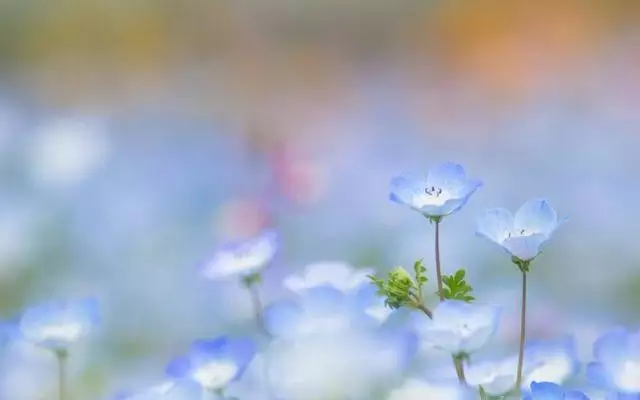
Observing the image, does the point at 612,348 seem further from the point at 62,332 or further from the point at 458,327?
the point at 62,332

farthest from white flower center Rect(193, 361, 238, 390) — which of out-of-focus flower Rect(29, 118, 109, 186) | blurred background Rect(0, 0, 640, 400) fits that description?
out-of-focus flower Rect(29, 118, 109, 186)

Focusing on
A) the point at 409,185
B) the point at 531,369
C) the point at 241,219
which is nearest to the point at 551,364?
the point at 531,369

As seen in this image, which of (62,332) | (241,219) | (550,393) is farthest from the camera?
(241,219)

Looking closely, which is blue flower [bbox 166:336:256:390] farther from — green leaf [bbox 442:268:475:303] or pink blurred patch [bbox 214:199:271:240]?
pink blurred patch [bbox 214:199:271:240]

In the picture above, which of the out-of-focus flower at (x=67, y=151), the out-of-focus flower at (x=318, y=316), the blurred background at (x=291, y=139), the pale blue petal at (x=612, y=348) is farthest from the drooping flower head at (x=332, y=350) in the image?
the out-of-focus flower at (x=67, y=151)

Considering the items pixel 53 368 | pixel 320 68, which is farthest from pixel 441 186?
pixel 320 68

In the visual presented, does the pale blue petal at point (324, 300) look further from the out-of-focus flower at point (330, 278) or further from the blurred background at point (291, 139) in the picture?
the blurred background at point (291, 139)
